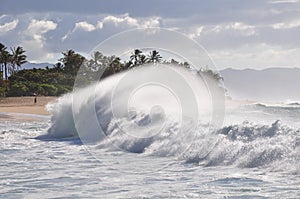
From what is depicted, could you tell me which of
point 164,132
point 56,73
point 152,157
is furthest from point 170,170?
point 56,73

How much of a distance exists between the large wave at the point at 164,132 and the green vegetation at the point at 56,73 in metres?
43.0

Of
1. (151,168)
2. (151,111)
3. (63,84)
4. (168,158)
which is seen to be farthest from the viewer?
(63,84)

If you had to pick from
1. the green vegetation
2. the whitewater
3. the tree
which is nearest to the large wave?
the whitewater

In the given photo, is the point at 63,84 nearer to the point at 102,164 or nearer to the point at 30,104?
the point at 30,104

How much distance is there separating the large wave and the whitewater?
0.04m

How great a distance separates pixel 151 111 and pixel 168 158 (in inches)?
281

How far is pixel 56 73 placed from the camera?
295 ft

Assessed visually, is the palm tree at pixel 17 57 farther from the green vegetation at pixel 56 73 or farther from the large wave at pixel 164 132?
the large wave at pixel 164 132

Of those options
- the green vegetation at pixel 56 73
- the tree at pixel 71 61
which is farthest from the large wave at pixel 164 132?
the tree at pixel 71 61

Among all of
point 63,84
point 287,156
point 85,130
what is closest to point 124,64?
point 63,84

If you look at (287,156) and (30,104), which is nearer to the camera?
(287,156)

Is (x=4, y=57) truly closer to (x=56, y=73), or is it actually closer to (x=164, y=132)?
(x=56, y=73)

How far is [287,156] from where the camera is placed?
13008mm

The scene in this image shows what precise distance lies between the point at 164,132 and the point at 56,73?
72.5m
